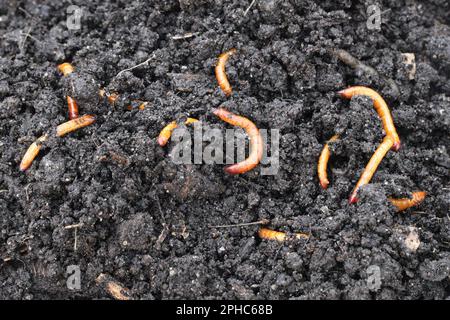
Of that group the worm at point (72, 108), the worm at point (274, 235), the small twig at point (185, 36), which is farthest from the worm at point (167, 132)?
the worm at point (274, 235)

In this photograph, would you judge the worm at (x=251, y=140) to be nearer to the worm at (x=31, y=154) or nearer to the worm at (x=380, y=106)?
the worm at (x=380, y=106)

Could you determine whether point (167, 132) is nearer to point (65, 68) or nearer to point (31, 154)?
point (31, 154)

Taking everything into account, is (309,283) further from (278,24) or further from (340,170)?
(278,24)

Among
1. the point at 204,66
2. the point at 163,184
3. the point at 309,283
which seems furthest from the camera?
the point at 204,66

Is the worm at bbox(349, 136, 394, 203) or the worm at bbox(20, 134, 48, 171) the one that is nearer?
the worm at bbox(349, 136, 394, 203)

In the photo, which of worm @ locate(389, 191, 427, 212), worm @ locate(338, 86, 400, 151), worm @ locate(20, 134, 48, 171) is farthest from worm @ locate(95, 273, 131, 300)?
worm @ locate(338, 86, 400, 151)

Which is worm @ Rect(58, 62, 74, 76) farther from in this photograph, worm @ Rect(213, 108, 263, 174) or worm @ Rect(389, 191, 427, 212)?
worm @ Rect(389, 191, 427, 212)

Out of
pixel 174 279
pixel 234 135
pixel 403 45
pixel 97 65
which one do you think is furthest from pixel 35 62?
pixel 403 45
